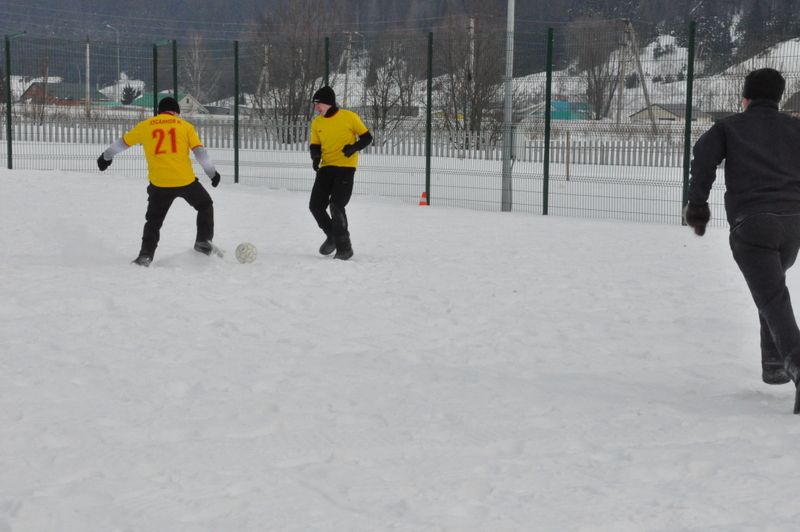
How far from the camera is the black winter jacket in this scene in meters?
4.99

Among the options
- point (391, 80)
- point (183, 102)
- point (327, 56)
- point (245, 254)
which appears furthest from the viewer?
point (183, 102)

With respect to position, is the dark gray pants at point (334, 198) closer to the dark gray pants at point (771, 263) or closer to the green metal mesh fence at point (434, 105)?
the dark gray pants at point (771, 263)

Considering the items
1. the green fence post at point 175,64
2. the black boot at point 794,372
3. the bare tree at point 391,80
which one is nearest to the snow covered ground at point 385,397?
the black boot at point 794,372

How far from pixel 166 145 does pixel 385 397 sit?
4.87 m

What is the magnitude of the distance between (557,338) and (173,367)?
A: 2.36 m

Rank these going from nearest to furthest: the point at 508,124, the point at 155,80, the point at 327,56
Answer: the point at 508,124 < the point at 327,56 < the point at 155,80

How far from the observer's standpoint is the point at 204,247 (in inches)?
383

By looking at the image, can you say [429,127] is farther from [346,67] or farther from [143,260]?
[143,260]

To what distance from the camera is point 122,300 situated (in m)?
7.78

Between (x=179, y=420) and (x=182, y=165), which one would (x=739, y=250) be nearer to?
(x=179, y=420)

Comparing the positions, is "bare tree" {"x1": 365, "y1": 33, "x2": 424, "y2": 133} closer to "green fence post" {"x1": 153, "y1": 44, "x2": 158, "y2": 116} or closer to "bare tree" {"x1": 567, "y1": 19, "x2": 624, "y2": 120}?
"bare tree" {"x1": 567, "y1": 19, "x2": 624, "y2": 120}

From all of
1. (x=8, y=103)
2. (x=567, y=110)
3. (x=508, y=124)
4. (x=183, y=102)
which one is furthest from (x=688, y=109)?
(x=8, y=103)

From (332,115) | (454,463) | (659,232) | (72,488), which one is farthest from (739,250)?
(659,232)

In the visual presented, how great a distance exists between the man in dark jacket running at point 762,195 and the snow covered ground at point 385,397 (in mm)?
514
